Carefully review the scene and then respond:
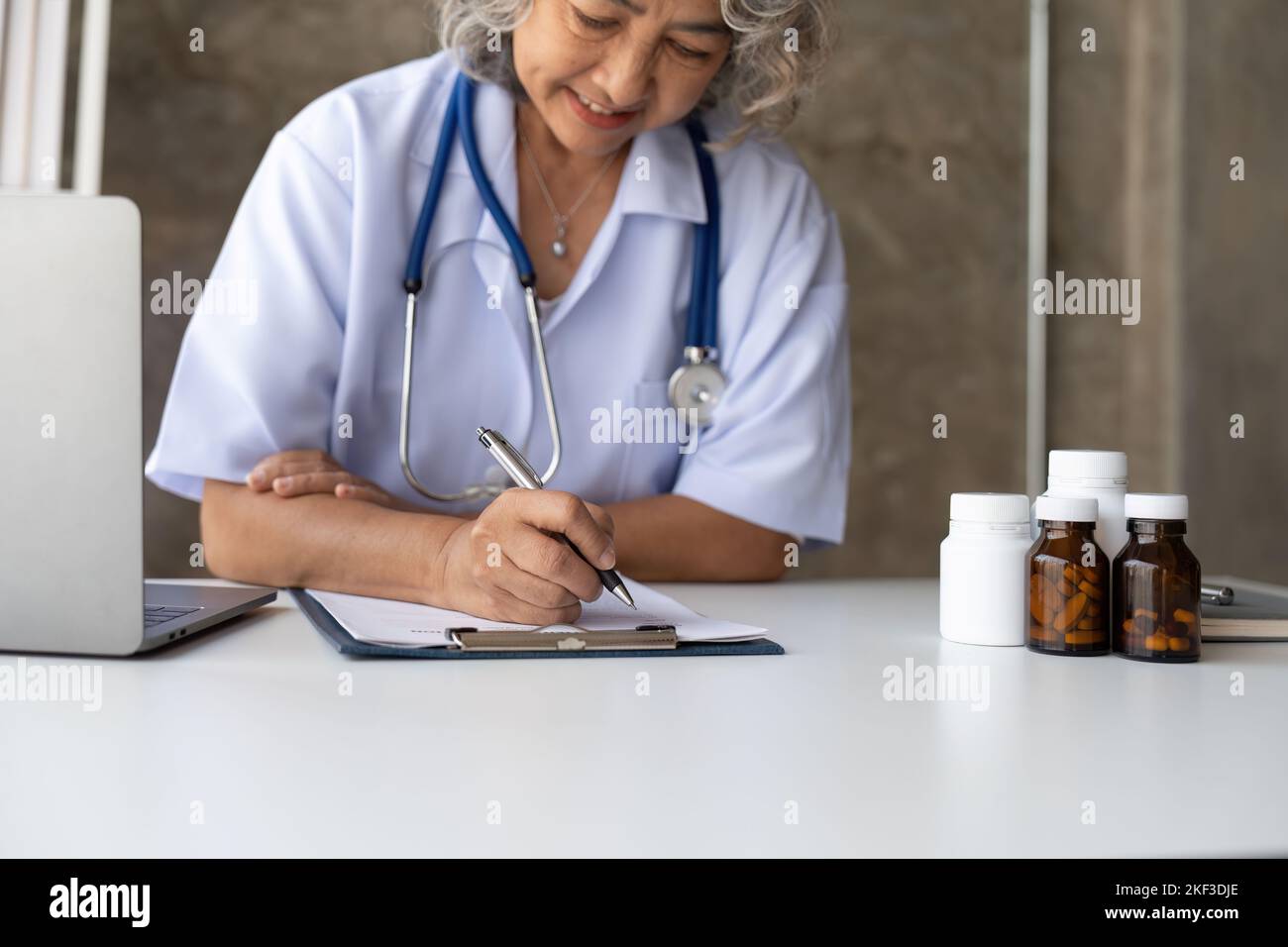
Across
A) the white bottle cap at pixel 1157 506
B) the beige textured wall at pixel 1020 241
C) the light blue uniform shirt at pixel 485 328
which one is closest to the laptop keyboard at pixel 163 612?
the light blue uniform shirt at pixel 485 328

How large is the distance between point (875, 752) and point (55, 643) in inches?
21.2

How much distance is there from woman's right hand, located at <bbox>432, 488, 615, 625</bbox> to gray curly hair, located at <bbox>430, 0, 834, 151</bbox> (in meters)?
0.67

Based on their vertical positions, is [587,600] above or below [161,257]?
below

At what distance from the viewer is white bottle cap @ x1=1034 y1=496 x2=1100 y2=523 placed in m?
0.84

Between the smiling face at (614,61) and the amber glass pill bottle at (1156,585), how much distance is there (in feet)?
2.33

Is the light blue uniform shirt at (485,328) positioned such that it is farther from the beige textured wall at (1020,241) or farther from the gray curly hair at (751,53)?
the beige textured wall at (1020,241)

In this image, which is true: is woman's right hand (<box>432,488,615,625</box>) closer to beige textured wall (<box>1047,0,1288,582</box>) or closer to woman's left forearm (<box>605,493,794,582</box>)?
woman's left forearm (<box>605,493,794,582</box>)

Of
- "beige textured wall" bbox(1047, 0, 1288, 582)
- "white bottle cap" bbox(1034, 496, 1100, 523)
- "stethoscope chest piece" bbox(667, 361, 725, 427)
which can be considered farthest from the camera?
"beige textured wall" bbox(1047, 0, 1288, 582)

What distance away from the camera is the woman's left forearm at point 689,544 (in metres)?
1.32

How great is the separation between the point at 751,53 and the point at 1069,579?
2.68 ft

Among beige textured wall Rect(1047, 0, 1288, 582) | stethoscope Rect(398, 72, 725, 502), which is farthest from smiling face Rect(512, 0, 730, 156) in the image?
beige textured wall Rect(1047, 0, 1288, 582)
